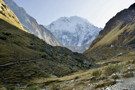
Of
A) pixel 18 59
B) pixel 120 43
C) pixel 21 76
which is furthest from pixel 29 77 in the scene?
pixel 120 43

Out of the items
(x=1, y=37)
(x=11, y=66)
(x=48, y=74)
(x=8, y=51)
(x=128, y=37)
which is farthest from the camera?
(x=128, y=37)

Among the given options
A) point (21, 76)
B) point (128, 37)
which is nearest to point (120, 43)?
point (128, 37)

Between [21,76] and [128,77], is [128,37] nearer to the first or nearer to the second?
[21,76]

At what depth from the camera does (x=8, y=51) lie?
199 feet

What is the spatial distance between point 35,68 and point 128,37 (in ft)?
556

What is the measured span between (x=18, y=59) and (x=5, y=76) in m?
15.8

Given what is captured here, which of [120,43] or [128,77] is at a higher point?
[120,43]

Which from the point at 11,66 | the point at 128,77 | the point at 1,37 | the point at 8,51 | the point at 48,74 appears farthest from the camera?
the point at 1,37

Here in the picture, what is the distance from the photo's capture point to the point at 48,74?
2206 inches

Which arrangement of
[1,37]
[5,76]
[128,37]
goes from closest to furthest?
1. [5,76]
2. [1,37]
3. [128,37]

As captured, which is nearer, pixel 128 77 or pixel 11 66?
pixel 128 77

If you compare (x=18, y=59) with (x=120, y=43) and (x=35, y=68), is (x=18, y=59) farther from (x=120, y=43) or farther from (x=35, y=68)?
(x=120, y=43)

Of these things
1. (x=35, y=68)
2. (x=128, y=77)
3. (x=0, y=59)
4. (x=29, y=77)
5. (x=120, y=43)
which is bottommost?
(x=128, y=77)

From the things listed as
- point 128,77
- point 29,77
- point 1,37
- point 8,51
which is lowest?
point 128,77
